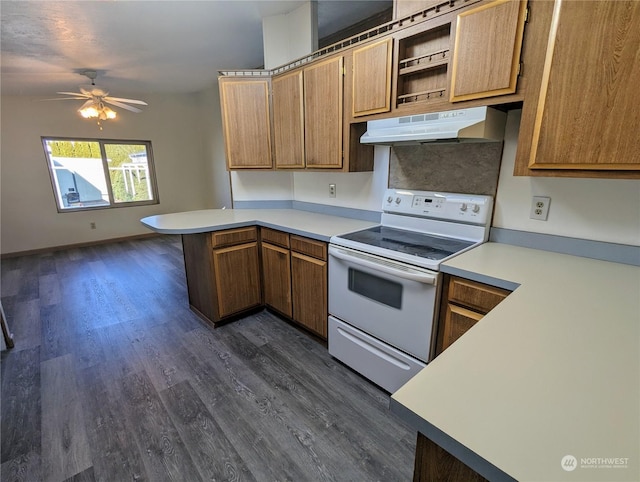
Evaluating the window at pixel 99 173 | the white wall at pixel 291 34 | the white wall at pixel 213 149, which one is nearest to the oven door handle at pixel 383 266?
the white wall at pixel 291 34

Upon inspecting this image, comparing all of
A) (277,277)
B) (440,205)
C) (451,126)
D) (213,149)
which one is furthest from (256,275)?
(213,149)

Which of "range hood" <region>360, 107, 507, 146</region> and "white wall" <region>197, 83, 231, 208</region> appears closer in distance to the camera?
"range hood" <region>360, 107, 507, 146</region>

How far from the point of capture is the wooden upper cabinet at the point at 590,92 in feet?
3.56

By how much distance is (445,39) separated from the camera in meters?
1.63

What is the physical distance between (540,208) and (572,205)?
0.13m

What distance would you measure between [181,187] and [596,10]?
631 centimetres

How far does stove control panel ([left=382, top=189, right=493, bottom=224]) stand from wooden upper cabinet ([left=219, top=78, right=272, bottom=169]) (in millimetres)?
1235

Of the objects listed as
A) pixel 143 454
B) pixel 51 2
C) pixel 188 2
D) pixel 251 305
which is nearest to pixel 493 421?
pixel 143 454

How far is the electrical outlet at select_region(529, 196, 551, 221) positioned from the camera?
1.61 m

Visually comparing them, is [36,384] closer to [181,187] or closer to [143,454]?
[143,454]

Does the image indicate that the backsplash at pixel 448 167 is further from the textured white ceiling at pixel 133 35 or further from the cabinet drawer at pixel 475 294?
the textured white ceiling at pixel 133 35

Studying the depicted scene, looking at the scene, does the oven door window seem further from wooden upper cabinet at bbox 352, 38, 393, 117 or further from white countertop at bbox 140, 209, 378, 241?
wooden upper cabinet at bbox 352, 38, 393, 117

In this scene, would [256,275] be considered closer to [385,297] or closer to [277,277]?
[277,277]
